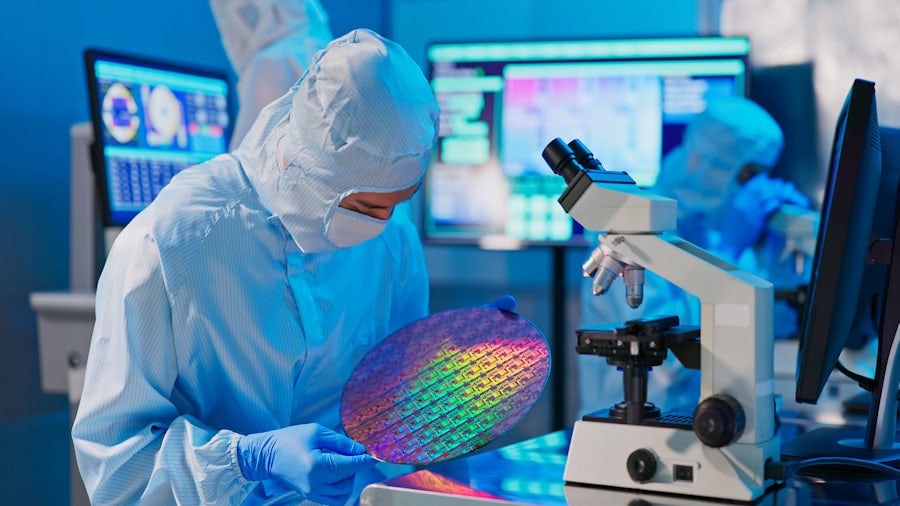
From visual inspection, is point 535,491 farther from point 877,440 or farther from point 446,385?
point 877,440

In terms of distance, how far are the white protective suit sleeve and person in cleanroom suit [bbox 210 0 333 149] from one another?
4.81 ft

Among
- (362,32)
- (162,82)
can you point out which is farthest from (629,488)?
(162,82)

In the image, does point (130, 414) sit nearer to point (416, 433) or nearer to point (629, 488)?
point (416, 433)

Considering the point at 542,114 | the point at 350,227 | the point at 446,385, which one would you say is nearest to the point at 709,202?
the point at 542,114

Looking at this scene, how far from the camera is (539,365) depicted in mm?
1296

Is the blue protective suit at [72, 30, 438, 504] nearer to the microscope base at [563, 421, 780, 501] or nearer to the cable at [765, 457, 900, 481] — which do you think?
the microscope base at [563, 421, 780, 501]

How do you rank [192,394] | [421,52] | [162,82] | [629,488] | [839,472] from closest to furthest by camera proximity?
[629,488] → [839,472] → [192,394] → [162,82] → [421,52]

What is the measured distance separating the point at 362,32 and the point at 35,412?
193 centimetres

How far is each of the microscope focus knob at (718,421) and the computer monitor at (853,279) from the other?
6.6 inches

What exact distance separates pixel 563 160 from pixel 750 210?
2.18m

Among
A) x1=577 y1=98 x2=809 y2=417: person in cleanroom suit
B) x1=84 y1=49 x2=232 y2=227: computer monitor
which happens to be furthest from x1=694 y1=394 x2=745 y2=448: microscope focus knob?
x1=84 y1=49 x2=232 y2=227: computer monitor

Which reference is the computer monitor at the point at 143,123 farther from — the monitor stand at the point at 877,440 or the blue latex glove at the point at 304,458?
the monitor stand at the point at 877,440

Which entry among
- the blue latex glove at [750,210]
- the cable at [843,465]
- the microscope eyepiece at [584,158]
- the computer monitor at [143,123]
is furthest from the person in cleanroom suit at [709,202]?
the microscope eyepiece at [584,158]

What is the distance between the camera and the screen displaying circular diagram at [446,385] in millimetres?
1227
